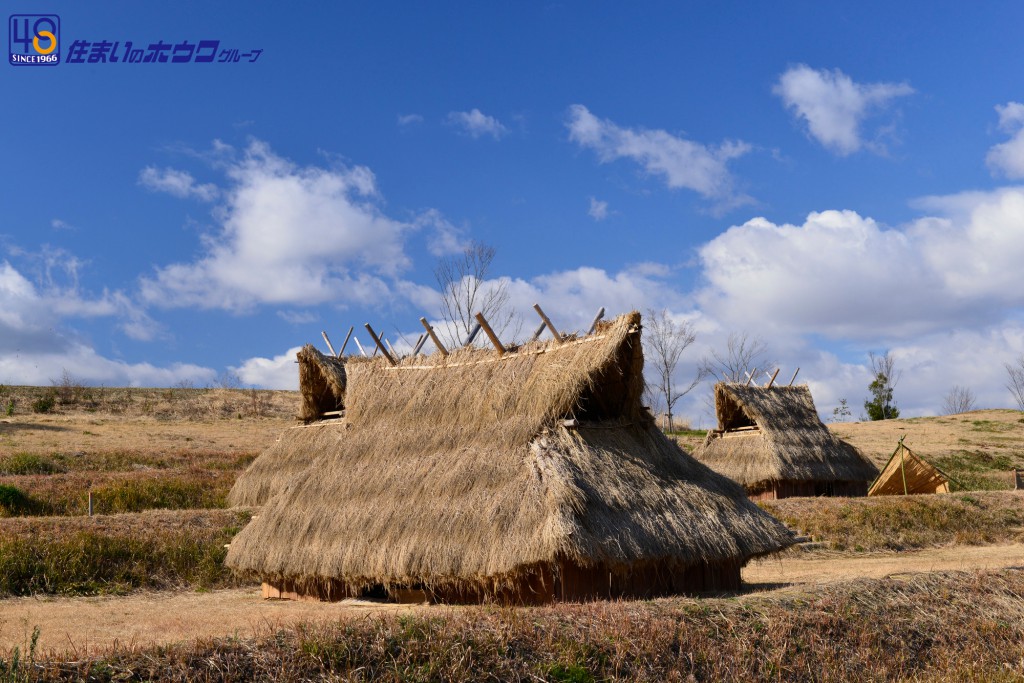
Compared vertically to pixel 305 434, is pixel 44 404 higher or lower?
higher

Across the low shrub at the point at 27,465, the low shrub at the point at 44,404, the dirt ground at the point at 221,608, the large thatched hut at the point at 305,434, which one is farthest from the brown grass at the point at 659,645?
the low shrub at the point at 44,404

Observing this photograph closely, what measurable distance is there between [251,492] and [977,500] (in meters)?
18.3

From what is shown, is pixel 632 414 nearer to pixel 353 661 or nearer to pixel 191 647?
pixel 353 661

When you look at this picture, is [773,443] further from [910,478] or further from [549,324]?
[549,324]

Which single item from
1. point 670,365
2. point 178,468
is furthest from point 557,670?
point 670,365

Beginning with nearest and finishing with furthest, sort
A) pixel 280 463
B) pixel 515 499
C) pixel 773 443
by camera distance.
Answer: pixel 515 499, pixel 280 463, pixel 773 443

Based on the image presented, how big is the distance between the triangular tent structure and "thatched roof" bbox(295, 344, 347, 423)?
52.4 feet

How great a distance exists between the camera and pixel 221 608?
13.6 m

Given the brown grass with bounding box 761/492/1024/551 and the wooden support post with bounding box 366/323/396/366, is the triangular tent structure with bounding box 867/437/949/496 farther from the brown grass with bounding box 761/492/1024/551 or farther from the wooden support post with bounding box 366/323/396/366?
the wooden support post with bounding box 366/323/396/366

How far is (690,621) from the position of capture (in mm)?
9148

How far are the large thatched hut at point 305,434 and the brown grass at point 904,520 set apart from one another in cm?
1109

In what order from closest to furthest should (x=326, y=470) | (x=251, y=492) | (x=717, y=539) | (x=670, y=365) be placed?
(x=717, y=539) < (x=326, y=470) < (x=251, y=492) < (x=670, y=365)

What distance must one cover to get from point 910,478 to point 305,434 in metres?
17.4

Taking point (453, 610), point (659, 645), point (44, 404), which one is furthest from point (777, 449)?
point (44, 404)
